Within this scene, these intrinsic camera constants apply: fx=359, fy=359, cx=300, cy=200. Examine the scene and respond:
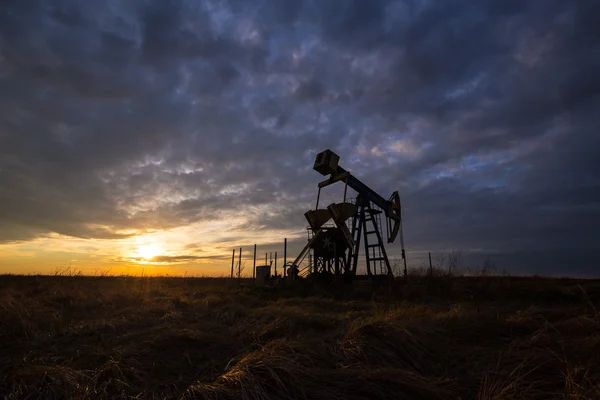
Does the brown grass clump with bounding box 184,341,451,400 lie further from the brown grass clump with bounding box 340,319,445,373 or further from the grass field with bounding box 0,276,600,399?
the brown grass clump with bounding box 340,319,445,373

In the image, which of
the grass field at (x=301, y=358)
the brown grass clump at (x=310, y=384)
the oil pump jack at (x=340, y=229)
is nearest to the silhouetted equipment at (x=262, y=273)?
the oil pump jack at (x=340, y=229)

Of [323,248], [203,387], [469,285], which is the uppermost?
[323,248]

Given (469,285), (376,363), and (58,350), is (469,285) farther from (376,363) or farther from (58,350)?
(58,350)

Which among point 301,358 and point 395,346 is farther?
point 395,346

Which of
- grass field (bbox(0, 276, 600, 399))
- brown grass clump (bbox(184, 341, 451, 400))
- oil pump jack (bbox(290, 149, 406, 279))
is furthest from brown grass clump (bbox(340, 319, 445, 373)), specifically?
oil pump jack (bbox(290, 149, 406, 279))

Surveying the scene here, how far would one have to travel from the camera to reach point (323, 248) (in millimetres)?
21891

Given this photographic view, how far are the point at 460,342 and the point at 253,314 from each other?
476cm

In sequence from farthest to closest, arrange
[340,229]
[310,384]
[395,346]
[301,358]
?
1. [340,229]
2. [395,346]
3. [301,358]
4. [310,384]

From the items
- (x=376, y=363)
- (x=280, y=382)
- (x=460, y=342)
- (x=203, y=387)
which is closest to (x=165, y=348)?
(x=203, y=387)

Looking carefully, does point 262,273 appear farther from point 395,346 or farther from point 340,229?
point 395,346

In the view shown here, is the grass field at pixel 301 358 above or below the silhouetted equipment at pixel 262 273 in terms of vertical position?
below

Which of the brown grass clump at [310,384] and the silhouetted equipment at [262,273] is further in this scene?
the silhouetted equipment at [262,273]

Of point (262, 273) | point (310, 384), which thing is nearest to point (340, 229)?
point (262, 273)

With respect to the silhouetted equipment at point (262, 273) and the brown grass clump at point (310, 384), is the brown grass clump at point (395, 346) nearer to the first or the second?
the brown grass clump at point (310, 384)
